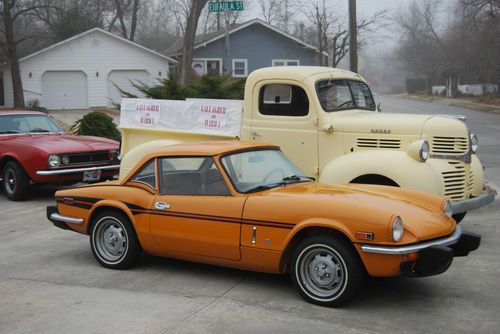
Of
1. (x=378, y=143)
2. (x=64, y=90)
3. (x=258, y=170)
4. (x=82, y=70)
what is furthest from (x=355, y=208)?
(x=64, y=90)

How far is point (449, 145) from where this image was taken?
25.5 feet

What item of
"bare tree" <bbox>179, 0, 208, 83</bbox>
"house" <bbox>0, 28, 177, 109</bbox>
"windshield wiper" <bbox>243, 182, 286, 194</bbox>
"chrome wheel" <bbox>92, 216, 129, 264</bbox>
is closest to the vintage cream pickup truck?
"windshield wiper" <bbox>243, 182, 286, 194</bbox>

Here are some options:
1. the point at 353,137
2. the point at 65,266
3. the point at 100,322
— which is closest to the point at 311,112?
the point at 353,137

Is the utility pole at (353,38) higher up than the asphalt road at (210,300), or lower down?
higher up

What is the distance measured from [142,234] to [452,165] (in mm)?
3818

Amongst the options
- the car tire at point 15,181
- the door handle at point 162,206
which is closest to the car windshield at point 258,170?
the door handle at point 162,206

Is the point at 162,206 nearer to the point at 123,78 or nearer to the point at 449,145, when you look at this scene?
the point at 449,145

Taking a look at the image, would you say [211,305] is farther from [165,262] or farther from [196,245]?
[165,262]

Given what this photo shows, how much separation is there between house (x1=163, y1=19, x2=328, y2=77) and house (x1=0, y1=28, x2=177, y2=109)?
2241mm

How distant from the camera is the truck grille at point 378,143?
7.80 metres

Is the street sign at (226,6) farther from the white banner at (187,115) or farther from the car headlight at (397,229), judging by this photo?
the car headlight at (397,229)

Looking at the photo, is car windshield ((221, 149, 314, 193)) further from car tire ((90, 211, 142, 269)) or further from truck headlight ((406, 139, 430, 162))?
truck headlight ((406, 139, 430, 162))

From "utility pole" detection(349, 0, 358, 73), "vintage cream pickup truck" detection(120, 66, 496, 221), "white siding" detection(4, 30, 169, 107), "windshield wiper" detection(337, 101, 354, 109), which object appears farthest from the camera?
"white siding" detection(4, 30, 169, 107)

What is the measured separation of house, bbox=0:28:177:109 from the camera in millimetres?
37156
